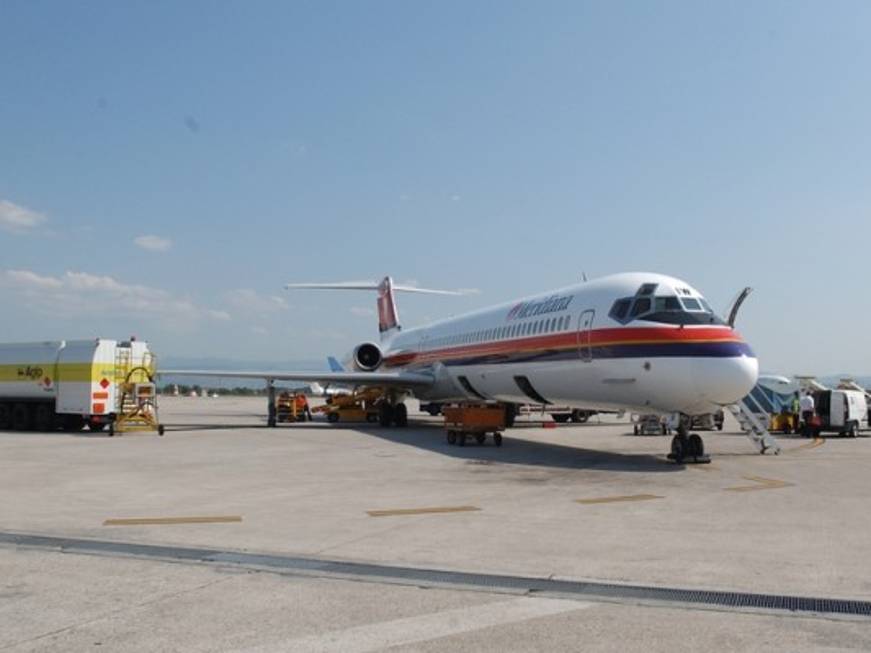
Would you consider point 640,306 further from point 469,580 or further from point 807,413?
point 807,413

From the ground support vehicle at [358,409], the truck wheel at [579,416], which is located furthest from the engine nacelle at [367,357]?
the truck wheel at [579,416]

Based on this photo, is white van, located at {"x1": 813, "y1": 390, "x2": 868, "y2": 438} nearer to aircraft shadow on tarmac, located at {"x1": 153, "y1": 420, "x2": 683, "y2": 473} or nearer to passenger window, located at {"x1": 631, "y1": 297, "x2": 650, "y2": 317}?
aircraft shadow on tarmac, located at {"x1": 153, "y1": 420, "x2": 683, "y2": 473}

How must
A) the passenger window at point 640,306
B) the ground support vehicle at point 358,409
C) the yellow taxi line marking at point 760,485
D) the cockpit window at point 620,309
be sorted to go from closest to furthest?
the yellow taxi line marking at point 760,485 < the passenger window at point 640,306 < the cockpit window at point 620,309 < the ground support vehicle at point 358,409

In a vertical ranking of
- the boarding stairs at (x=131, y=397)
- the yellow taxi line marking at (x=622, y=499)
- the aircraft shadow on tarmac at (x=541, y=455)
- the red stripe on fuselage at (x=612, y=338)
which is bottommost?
the yellow taxi line marking at (x=622, y=499)

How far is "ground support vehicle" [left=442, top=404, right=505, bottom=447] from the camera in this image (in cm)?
2041

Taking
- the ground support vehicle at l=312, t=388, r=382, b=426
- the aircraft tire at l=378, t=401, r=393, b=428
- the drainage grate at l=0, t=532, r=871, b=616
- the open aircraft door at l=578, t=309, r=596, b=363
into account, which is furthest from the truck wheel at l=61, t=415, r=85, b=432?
the drainage grate at l=0, t=532, r=871, b=616

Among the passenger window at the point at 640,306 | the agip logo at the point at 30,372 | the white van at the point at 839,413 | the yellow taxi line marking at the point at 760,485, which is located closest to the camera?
the yellow taxi line marking at the point at 760,485

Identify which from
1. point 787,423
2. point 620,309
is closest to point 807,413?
point 787,423

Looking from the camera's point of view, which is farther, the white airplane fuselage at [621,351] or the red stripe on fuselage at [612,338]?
the red stripe on fuselage at [612,338]

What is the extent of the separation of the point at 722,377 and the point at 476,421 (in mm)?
6983

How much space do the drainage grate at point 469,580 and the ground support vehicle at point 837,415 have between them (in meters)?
22.2

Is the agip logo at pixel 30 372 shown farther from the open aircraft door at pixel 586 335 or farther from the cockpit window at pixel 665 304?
the cockpit window at pixel 665 304

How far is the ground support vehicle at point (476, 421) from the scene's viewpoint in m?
20.4

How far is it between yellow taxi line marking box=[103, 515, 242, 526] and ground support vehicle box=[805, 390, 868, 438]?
71.0ft
